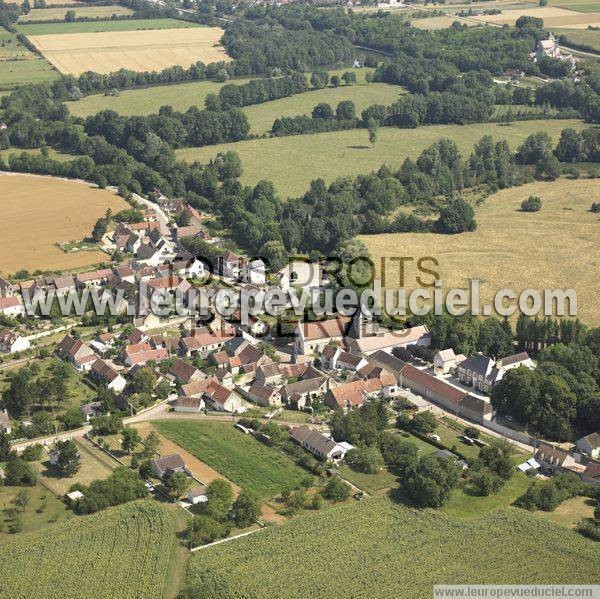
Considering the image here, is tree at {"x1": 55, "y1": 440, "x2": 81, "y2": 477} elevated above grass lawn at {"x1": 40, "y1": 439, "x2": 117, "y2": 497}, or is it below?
above

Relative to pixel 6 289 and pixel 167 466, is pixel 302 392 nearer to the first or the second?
pixel 167 466

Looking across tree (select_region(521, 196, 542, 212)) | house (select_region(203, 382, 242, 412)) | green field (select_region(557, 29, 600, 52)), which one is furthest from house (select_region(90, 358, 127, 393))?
green field (select_region(557, 29, 600, 52))

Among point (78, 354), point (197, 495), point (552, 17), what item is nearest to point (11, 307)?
point (78, 354)

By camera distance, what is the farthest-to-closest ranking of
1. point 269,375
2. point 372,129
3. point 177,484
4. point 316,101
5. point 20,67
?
point 20,67 < point 316,101 < point 372,129 < point 269,375 < point 177,484

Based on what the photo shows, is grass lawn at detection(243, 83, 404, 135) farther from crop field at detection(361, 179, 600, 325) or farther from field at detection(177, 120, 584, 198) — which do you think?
crop field at detection(361, 179, 600, 325)

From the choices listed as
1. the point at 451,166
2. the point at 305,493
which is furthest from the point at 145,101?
the point at 305,493

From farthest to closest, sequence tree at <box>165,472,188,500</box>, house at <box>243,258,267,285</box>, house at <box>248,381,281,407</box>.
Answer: house at <box>243,258,267,285</box>, house at <box>248,381,281,407</box>, tree at <box>165,472,188,500</box>
